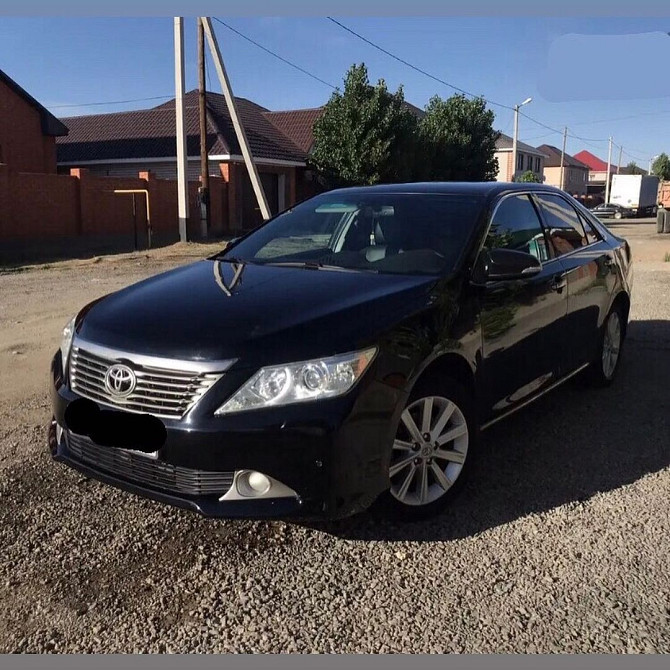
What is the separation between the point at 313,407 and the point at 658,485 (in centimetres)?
221

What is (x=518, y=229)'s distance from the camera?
444 cm

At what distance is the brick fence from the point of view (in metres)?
18.3

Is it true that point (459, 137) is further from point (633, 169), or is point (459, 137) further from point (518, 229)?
point (633, 169)

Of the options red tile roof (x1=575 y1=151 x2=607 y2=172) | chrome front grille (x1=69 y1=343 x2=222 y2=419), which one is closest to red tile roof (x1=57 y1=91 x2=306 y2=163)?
chrome front grille (x1=69 y1=343 x2=222 y2=419)

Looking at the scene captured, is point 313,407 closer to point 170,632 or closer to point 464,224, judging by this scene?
point 170,632

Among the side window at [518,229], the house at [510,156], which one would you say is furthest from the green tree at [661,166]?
the side window at [518,229]

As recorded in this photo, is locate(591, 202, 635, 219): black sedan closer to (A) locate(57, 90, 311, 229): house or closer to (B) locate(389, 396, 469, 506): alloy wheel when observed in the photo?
(A) locate(57, 90, 311, 229): house

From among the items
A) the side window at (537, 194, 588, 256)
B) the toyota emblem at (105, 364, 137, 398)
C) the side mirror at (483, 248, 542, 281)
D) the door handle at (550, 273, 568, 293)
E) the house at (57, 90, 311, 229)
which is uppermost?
the house at (57, 90, 311, 229)

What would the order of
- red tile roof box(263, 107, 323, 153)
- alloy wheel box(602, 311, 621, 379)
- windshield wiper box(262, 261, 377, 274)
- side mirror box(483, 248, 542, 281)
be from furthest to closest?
red tile roof box(263, 107, 323, 153)
alloy wheel box(602, 311, 621, 379)
windshield wiper box(262, 261, 377, 274)
side mirror box(483, 248, 542, 281)

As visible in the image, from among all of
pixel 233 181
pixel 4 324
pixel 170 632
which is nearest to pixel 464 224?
pixel 170 632

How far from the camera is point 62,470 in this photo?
3943 mm

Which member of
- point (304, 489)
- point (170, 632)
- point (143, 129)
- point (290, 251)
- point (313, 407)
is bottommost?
point (170, 632)

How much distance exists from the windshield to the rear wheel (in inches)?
28.6

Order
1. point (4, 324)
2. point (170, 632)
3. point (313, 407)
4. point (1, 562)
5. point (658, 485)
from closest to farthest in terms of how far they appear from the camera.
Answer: point (170, 632) < point (313, 407) < point (1, 562) < point (658, 485) < point (4, 324)
